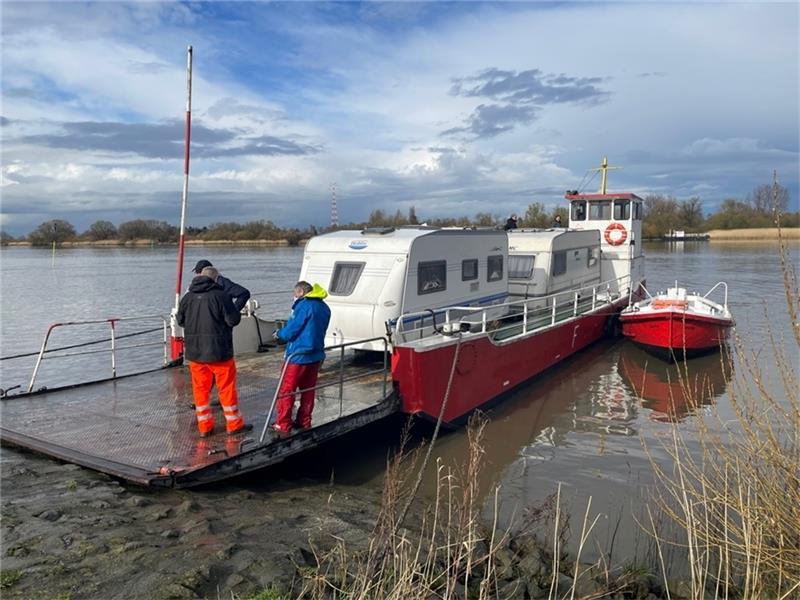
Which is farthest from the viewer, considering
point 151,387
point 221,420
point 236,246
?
point 236,246

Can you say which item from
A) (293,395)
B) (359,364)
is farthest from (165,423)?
(359,364)

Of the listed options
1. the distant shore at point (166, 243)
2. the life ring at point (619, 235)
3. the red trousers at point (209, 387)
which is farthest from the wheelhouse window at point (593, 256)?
the distant shore at point (166, 243)

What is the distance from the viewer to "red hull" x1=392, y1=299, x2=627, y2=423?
884 cm

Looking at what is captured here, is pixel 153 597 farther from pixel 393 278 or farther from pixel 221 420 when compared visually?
pixel 393 278

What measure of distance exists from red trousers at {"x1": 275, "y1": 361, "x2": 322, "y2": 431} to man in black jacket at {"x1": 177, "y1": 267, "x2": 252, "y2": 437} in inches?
23.0

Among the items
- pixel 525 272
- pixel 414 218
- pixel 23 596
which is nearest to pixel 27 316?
pixel 414 218

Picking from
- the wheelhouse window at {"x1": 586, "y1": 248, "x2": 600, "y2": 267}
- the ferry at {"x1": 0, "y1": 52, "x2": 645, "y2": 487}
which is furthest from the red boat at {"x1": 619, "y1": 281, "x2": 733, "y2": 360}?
the wheelhouse window at {"x1": 586, "y1": 248, "x2": 600, "y2": 267}

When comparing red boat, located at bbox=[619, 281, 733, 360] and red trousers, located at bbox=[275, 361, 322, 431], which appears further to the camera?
red boat, located at bbox=[619, 281, 733, 360]

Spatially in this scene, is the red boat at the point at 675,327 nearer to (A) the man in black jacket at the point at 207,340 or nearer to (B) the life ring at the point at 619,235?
(B) the life ring at the point at 619,235

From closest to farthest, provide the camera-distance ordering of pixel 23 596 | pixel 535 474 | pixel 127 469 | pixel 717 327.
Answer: pixel 23 596, pixel 127 469, pixel 535 474, pixel 717 327

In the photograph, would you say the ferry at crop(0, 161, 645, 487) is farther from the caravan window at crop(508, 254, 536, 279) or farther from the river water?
the river water

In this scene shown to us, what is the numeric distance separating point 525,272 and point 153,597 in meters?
12.2

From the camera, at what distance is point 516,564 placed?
5660 mm

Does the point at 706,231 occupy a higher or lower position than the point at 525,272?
higher
